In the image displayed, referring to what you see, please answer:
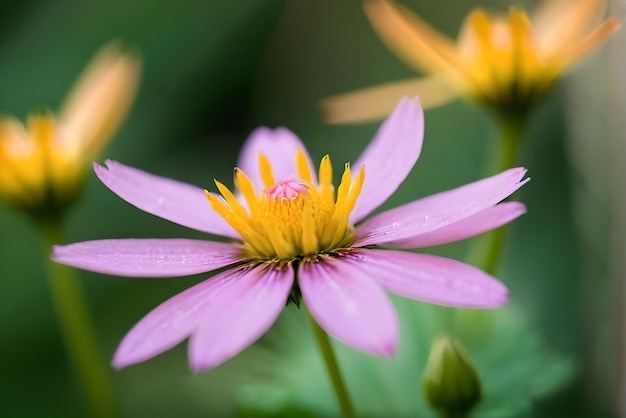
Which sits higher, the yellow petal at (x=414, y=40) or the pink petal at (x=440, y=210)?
the yellow petal at (x=414, y=40)

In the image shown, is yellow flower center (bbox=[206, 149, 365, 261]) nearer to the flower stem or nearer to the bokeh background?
the flower stem

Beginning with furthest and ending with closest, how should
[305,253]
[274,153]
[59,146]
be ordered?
[59,146] → [274,153] → [305,253]

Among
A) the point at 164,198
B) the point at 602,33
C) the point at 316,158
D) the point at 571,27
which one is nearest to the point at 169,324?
the point at 164,198

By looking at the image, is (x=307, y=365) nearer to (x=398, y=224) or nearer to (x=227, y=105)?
(x=398, y=224)

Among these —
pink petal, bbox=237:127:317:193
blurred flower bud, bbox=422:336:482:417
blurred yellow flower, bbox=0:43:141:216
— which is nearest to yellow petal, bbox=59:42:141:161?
blurred yellow flower, bbox=0:43:141:216

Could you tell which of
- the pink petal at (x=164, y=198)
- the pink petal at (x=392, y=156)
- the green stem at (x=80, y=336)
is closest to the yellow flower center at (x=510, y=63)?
the pink petal at (x=392, y=156)

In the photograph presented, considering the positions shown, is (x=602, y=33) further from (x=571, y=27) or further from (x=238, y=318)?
(x=238, y=318)

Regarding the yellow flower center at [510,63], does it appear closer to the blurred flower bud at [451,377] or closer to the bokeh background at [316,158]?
the bokeh background at [316,158]
